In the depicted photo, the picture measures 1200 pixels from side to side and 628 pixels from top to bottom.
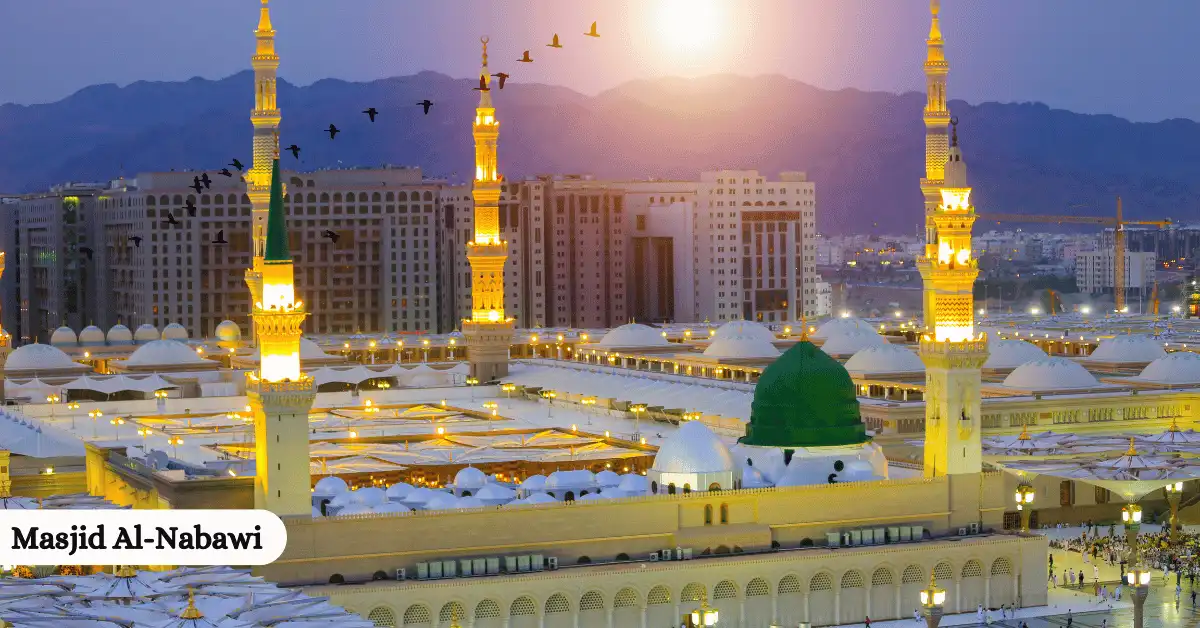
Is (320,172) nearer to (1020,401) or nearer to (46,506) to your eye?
(1020,401)

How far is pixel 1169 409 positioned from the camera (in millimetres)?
67750

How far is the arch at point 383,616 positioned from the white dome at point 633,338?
47.4 meters

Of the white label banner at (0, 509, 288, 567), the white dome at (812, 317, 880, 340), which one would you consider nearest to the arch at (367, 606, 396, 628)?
the white label banner at (0, 509, 288, 567)

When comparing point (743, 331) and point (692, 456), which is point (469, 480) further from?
point (743, 331)

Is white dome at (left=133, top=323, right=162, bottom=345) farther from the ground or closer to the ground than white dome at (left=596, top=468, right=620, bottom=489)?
farther from the ground

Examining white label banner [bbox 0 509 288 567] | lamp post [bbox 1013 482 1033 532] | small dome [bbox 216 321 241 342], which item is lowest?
lamp post [bbox 1013 482 1033 532]

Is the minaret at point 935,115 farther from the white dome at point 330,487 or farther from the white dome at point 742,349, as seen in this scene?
the white dome at point 330,487

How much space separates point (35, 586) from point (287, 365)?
1056 centimetres

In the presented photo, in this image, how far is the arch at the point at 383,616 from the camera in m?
44.5

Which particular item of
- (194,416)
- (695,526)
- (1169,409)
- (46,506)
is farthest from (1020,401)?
(46,506)

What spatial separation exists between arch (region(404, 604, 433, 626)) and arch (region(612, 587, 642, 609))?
3958mm

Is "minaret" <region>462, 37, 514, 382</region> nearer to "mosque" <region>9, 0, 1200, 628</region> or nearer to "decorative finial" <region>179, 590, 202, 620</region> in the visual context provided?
"mosque" <region>9, 0, 1200, 628</region>

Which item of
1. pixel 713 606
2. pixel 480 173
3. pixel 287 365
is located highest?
pixel 480 173

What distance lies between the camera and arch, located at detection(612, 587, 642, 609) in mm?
46375
